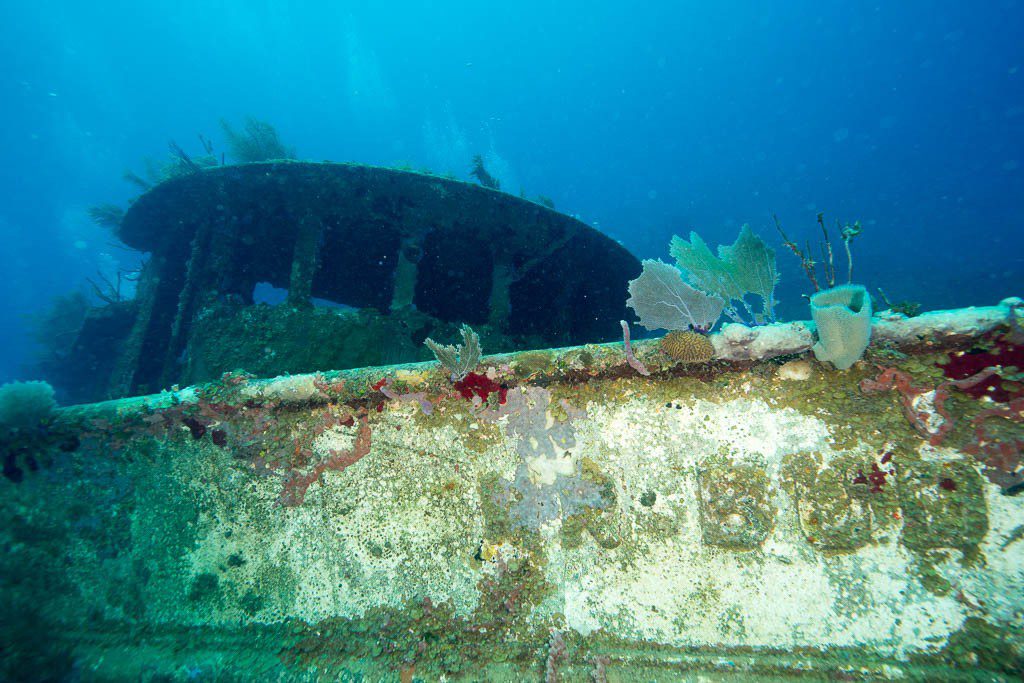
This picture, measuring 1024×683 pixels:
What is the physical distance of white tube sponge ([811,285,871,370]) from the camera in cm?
178

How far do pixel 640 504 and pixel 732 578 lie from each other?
53cm

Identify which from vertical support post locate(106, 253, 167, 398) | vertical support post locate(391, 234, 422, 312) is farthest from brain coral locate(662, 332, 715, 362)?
vertical support post locate(106, 253, 167, 398)

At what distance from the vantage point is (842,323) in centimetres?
180

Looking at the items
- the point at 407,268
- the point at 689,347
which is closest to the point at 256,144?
the point at 407,268

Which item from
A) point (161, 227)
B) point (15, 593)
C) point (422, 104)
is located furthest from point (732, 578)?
point (422, 104)

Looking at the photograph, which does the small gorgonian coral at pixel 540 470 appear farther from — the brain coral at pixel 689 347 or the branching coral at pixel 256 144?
the branching coral at pixel 256 144

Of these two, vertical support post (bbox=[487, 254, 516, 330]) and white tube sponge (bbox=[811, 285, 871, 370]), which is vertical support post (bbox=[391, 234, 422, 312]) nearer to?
vertical support post (bbox=[487, 254, 516, 330])

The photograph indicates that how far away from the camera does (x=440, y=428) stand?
2445 millimetres

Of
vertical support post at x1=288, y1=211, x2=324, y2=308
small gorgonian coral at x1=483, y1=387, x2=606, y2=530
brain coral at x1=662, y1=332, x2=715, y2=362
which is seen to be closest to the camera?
brain coral at x1=662, y1=332, x2=715, y2=362

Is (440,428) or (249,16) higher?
(249,16)

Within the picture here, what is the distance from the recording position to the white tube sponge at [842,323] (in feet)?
5.84

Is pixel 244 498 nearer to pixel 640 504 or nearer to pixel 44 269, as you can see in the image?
pixel 640 504

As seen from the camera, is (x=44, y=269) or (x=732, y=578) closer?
(x=732, y=578)

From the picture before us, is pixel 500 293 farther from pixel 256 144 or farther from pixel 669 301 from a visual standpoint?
pixel 256 144
